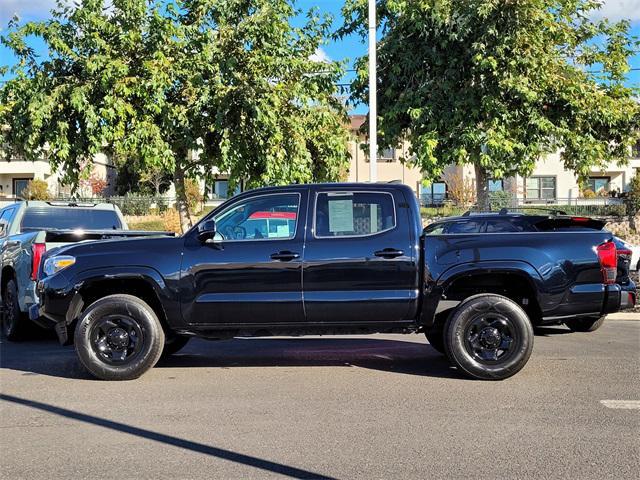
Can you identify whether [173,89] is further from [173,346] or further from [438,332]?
[438,332]

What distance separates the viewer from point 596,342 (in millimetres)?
8891

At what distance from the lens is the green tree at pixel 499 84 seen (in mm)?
14469

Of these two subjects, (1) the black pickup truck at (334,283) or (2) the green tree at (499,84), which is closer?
(1) the black pickup truck at (334,283)

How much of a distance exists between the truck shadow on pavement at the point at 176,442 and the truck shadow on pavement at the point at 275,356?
111 cm

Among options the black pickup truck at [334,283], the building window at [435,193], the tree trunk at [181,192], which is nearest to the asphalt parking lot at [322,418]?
the black pickup truck at [334,283]

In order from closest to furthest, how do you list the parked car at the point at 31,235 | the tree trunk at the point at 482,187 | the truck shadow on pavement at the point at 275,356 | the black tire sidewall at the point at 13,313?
1. the truck shadow on pavement at the point at 275,356
2. the parked car at the point at 31,235
3. the black tire sidewall at the point at 13,313
4. the tree trunk at the point at 482,187

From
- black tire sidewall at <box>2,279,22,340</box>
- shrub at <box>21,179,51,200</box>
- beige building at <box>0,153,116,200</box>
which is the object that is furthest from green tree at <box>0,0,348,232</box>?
beige building at <box>0,153,116,200</box>

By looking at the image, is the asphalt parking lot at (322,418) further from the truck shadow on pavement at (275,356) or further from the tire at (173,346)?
the tire at (173,346)

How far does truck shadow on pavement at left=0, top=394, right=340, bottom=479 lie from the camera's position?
4.23 meters

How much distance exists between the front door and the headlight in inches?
46.3

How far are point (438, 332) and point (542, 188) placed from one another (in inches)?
1473

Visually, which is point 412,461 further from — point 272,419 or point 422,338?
point 422,338

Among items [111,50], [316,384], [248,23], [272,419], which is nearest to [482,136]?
[248,23]

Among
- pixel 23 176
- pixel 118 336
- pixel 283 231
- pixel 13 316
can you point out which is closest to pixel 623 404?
pixel 283 231
